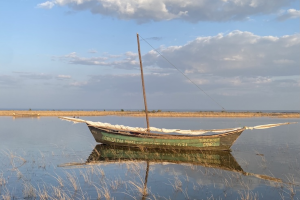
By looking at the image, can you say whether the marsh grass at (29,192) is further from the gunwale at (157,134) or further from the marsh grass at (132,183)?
the gunwale at (157,134)

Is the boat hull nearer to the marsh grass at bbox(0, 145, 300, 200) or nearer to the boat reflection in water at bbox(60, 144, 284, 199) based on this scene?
the boat reflection in water at bbox(60, 144, 284, 199)

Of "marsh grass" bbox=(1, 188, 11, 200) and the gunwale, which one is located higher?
the gunwale

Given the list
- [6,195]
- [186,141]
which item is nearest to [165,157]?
[186,141]

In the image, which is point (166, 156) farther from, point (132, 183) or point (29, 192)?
point (29, 192)

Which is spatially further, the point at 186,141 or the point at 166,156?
the point at 186,141

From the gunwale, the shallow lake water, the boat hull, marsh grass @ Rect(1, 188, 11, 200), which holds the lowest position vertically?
the shallow lake water

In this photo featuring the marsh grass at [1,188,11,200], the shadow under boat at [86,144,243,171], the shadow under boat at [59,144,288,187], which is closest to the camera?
the marsh grass at [1,188,11,200]

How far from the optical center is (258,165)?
Answer: 48.4 ft

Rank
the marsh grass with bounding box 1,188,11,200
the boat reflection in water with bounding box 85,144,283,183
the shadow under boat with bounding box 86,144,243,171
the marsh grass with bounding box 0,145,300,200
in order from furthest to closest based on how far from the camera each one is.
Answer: the shadow under boat with bounding box 86,144,243,171 < the boat reflection in water with bounding box 85,144,283,183 < the marsh grass with bounding box 0,145,300,200 < the marsh grass with bounding box 1,188,11,200

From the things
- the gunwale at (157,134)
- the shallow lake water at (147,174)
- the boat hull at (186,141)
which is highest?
the gunwale at (157,134)

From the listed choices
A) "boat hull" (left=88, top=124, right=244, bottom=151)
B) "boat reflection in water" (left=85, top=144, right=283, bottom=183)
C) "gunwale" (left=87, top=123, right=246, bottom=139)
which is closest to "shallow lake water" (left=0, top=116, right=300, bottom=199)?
"boat reflection in water" (left=85, top=144, right=283, bottom=183)

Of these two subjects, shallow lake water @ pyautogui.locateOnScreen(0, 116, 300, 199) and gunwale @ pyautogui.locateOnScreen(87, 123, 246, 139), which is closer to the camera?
shallow lake water @ pyautogui.locateOnScreen(0, 116, 300, 199)

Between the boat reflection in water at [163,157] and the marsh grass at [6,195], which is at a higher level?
the marsh grass at [6,195]

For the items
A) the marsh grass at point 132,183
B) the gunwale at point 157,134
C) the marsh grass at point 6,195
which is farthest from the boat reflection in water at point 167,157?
the marsh grass at point 6,195
